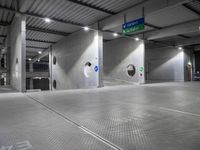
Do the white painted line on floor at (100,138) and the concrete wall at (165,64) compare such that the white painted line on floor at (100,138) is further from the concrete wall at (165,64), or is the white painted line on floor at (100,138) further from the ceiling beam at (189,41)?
the concrete wall at (165,64)

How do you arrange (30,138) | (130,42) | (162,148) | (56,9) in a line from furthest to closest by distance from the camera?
(130,42) < (56,9) < (30,138) < (162,148)

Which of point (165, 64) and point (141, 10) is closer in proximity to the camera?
point (141, 10)

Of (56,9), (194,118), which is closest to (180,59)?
(56,9)

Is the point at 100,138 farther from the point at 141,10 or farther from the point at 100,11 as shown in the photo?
the point at 100,11

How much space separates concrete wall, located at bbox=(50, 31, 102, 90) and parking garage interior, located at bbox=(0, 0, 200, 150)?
83mm

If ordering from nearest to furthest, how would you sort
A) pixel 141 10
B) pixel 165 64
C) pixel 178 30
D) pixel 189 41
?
pixel 141 10
pixel 178 30
pixel 189 41
pixel 165 64

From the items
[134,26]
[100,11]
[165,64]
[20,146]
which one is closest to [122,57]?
[165,64]

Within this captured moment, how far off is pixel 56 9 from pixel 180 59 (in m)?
17.1

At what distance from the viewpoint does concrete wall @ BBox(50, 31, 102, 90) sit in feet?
44.7

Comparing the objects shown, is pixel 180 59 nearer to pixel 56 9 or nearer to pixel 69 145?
pixel 56 9

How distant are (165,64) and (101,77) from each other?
13003mm

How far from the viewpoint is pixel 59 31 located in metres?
16.7

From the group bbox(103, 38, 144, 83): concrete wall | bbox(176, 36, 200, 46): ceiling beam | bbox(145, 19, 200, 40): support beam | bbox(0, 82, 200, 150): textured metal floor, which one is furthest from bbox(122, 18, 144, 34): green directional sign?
bbox(176, 36, 200, 46): ceiling beam

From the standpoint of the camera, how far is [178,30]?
47.4 ft
